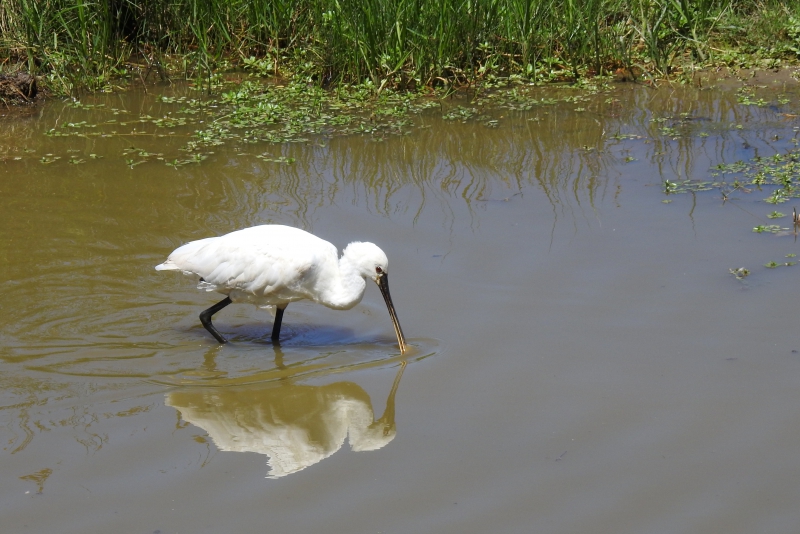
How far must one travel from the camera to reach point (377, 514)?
358 cm

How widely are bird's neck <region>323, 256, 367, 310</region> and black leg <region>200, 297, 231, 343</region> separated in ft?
2.13

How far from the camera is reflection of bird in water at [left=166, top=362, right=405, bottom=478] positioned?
163 inches

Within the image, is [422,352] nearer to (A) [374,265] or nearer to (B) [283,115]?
(A) [374,265]

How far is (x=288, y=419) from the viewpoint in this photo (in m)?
4.48

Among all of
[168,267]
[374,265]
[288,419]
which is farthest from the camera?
[168,267]

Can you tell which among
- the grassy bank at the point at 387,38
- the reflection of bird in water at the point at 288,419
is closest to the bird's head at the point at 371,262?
the reflection of bird in water at the point at 288,419

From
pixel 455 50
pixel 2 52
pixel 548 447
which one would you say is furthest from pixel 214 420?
pixel 2 52

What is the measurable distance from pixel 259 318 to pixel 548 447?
260 cm

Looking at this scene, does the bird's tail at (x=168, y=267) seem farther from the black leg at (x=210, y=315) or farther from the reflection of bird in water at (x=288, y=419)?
the reflection of bird in water at (x=288, y=419)

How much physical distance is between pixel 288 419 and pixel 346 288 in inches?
43.3

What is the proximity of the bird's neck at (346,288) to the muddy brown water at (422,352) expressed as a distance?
0.74ft

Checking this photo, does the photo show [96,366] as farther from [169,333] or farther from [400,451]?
[400,451]

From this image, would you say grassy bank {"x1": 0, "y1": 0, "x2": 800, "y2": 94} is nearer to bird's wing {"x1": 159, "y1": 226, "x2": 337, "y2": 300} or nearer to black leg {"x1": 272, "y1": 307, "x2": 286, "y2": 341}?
bird's wing {"x1": 159, "y1": 226, "x2": 337, "y2": 300}

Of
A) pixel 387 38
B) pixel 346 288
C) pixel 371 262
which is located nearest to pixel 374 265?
pixel 371 262
